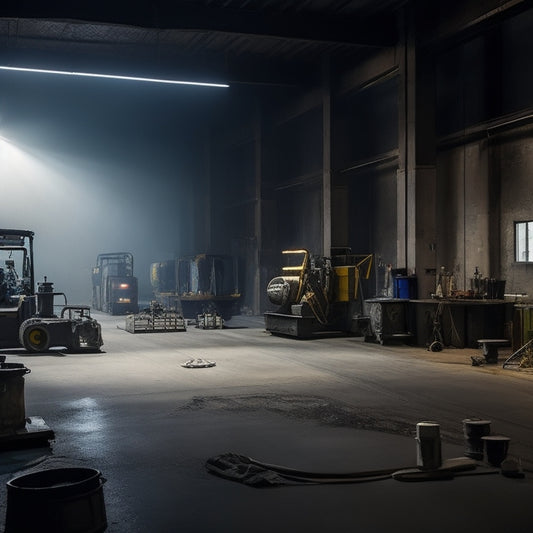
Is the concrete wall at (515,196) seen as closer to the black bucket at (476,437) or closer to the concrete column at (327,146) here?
the concrete column at (327,146)

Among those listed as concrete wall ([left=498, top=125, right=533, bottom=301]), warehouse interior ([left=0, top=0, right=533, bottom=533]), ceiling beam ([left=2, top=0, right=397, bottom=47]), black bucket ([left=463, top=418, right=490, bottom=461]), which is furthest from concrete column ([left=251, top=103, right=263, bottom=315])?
black bucket ([left=463, top=418, right=490, bottom=461])

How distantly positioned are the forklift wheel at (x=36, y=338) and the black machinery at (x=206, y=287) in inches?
361

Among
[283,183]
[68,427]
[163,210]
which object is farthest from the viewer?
[163,210]

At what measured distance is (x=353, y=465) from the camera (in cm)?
599

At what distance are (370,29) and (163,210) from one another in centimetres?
2202

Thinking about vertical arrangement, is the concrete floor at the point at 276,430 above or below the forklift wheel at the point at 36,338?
below

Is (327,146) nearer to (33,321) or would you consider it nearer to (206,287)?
(206,287)

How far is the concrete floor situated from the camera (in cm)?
481

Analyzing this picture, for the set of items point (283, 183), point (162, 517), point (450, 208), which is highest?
point (283, 183)

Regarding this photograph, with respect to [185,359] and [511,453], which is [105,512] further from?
[185,359]

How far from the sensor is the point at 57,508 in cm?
422

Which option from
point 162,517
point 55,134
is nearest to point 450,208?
point 162,517

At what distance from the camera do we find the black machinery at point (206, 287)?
2514 centimetres

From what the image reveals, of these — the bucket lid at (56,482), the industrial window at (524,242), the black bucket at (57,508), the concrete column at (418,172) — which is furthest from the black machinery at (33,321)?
the black bucket at (57,508)
